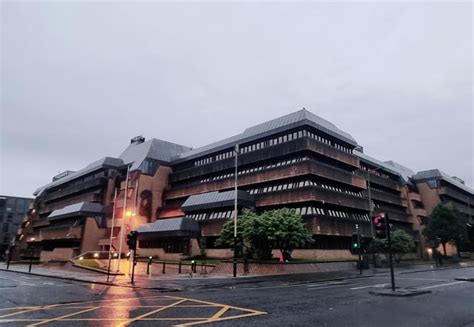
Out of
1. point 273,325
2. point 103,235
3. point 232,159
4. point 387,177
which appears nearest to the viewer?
point 273,325

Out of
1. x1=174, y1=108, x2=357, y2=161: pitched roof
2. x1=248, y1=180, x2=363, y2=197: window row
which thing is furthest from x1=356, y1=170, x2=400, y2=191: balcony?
x1=174, y1=108, x2=357, y2=161: pitched roof

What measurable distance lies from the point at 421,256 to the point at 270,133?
1740 inches

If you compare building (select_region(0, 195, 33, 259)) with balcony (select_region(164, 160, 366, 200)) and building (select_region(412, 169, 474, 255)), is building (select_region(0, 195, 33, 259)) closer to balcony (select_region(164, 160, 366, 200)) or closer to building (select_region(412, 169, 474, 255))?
balcony (select_region(164, 160, 366, 200))

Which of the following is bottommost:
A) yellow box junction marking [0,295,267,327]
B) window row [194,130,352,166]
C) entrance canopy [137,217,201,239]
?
yellow box junction marking [0,295,267,327]

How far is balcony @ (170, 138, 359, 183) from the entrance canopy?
12133mm

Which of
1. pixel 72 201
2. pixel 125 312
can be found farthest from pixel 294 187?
pixel 72 201

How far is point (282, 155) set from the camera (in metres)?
52.7

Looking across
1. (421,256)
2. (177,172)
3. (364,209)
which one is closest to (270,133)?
(364,209)

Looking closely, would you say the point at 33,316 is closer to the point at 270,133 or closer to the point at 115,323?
the point at 115,323

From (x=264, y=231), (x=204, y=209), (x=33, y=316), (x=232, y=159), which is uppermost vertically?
(x=232, y=159)

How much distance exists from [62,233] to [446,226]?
72795mm

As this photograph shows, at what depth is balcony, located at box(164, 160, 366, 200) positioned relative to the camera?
4881cm

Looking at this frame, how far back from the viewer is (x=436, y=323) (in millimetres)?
9258

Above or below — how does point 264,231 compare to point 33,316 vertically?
above
